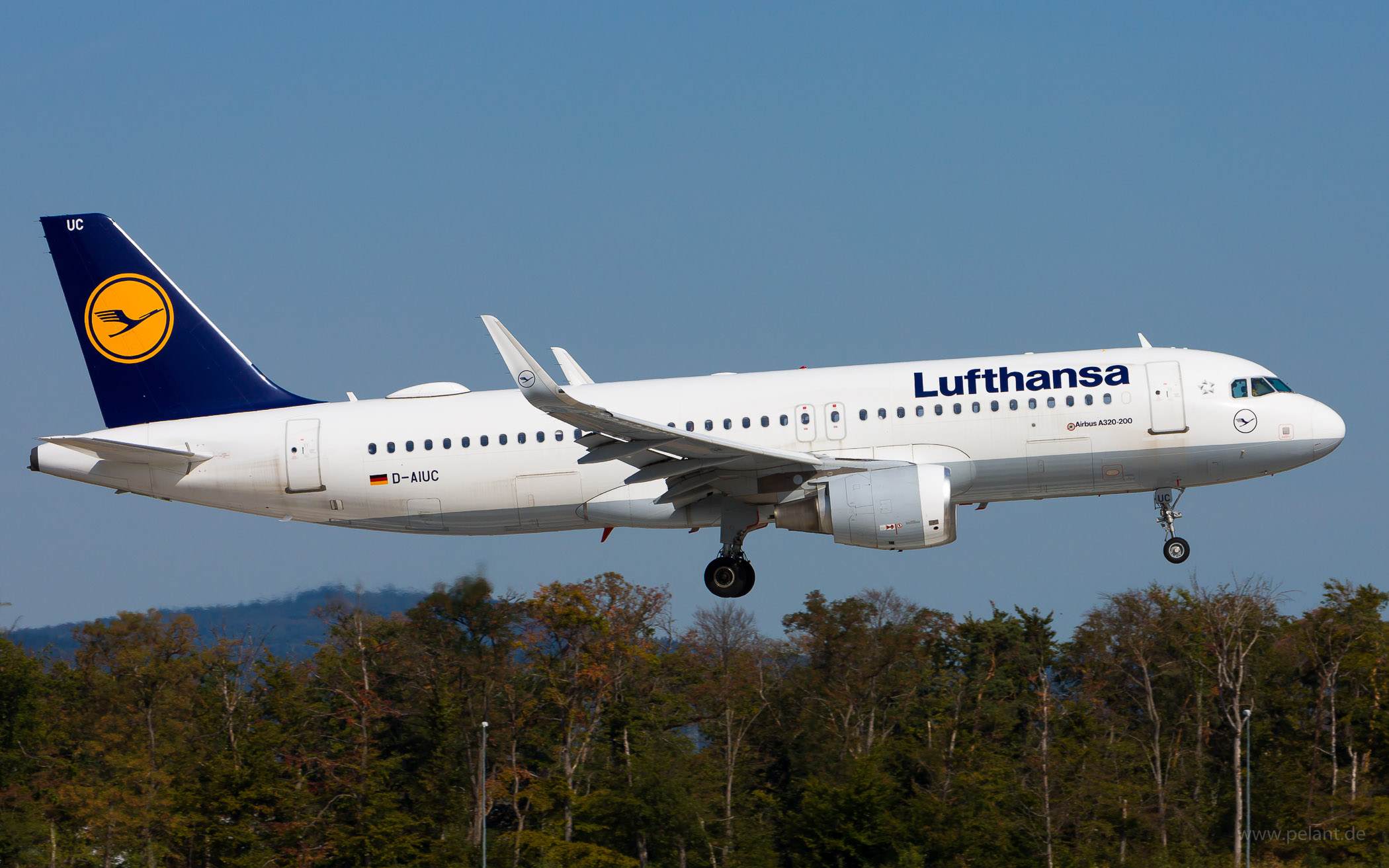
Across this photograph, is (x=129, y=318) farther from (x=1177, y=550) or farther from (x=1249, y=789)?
(x=1249, y=789)

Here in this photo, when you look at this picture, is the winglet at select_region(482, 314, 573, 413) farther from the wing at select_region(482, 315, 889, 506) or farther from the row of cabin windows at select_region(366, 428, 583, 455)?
the row of cabin windows at select_region(366, 428, 583, 455)

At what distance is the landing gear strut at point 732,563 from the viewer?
27.9 meters

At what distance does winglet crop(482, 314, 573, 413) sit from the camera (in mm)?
22688

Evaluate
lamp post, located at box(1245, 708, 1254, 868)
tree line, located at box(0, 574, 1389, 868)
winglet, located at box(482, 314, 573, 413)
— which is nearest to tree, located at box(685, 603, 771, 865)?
tree line, located at box(0, 574, 1389, 868)

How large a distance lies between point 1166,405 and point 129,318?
22.9 m

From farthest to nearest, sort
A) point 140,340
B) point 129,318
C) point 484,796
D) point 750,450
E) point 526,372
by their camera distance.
Answer: point 484,796 → point 129,318 → point 140,340 → point 750,450 → point 526,372

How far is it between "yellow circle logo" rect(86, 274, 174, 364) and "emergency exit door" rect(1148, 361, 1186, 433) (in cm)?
2158

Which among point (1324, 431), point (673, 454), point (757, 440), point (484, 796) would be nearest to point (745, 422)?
point (757, 440)

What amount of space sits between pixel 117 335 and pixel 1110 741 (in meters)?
54.0

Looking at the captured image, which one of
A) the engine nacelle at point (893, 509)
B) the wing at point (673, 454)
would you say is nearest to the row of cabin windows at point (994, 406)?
the wing at point (673, 454)

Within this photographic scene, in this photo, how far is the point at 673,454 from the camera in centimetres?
2620

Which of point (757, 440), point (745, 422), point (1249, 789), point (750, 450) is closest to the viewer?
point (750, 450)

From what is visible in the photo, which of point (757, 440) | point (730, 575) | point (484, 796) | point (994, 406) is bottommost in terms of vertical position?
point (484, 796)

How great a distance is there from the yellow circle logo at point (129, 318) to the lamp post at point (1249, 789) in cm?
5114
